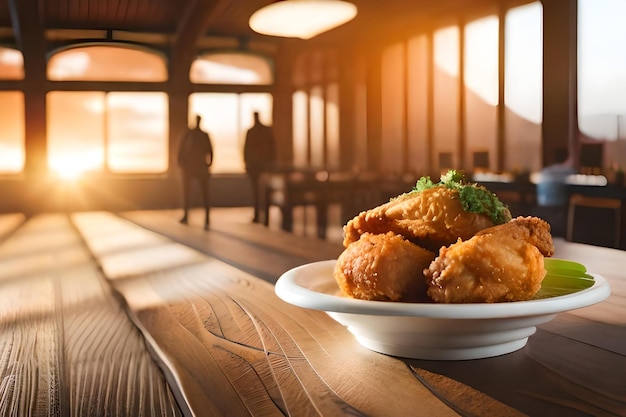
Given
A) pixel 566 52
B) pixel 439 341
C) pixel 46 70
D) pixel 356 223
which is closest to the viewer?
pixel 439 341

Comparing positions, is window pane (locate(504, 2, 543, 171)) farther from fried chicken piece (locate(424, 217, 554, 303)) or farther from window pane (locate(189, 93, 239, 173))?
fried chicken piece (locate(424, 217, 554, 303))

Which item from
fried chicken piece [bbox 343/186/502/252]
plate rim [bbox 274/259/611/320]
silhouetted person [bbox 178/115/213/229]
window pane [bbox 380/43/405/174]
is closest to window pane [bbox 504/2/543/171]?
window pane [bbox 380/43/405/174]

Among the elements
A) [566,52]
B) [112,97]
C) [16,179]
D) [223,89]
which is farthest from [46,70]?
[566,52]

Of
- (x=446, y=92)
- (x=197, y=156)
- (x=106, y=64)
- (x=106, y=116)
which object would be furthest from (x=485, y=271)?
(x=106, y=116)

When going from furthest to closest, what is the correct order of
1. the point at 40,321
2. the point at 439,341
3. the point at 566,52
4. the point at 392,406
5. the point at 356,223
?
the point at 566,52 → the point at 40,321 → the point at 356,223 → the point at 439,341 → the point at 392,406

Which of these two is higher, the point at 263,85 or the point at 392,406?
the point at 263,85

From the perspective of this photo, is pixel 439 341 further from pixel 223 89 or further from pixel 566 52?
pixel 223 89

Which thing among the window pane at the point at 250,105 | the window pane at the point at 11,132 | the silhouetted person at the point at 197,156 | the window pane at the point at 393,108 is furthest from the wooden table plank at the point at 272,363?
the window pane at the point at 250,105
